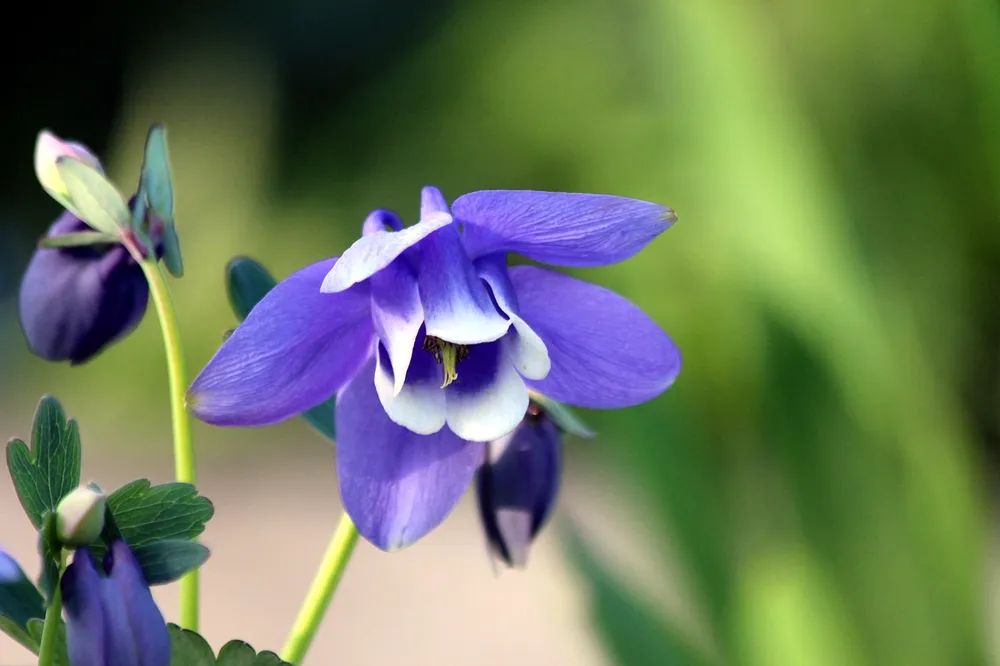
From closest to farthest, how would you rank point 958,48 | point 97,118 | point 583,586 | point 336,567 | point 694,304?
point 336,567
point 583,586
point 958,48
point 694,304
point 97,118

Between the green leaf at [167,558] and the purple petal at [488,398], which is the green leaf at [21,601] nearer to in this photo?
the green leaf at [167,558]

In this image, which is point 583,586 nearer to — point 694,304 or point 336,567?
point 336,567

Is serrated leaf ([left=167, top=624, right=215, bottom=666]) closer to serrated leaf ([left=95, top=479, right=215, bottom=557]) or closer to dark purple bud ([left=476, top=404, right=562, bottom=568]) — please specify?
serrated leaf ([left=95, top=479, right=215, bottom=557])

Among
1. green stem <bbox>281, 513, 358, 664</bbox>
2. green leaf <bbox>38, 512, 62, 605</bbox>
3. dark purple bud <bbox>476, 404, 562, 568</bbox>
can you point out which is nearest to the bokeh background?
dark purple bud <bbox>476, 404, 562, 568</bbox>

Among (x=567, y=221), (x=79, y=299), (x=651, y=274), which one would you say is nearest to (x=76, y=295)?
(x=79, y=299)

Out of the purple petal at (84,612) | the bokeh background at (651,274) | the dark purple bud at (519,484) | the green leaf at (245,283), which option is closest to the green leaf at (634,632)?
the bokeh background at (651,274)

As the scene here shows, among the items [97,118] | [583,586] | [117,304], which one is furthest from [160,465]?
[117,304]
